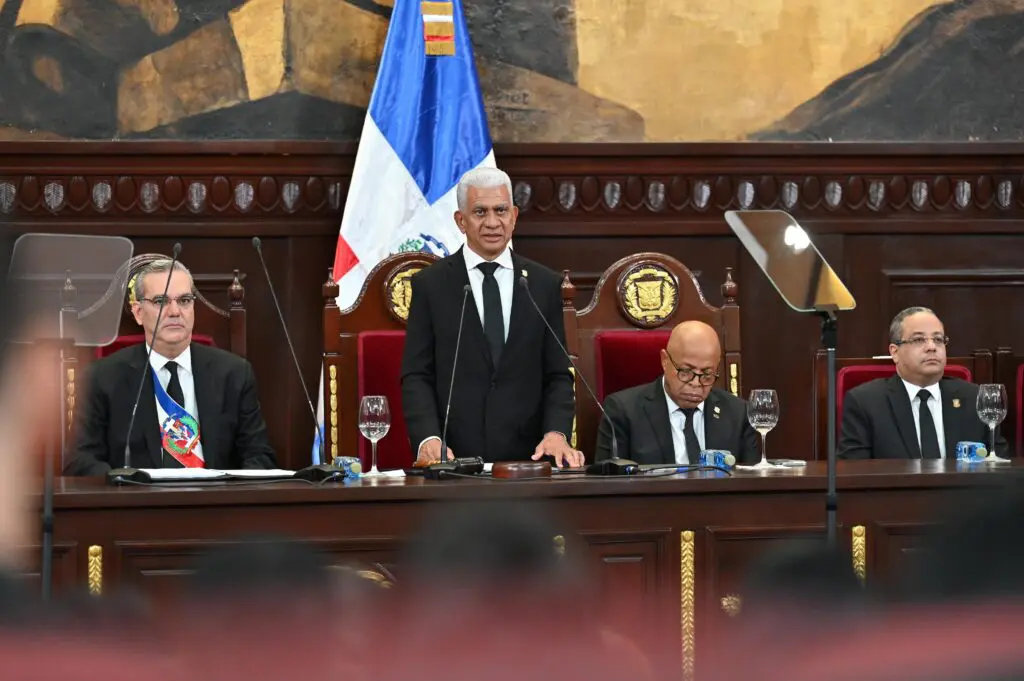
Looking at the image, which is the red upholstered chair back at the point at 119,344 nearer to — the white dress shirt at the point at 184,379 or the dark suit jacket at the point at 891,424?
the white dress shirt at the point at 184,379

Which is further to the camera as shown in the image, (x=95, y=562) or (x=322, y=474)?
(x=322, y=474)

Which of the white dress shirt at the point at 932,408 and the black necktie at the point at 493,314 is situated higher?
the black necktie at the point at 493,314

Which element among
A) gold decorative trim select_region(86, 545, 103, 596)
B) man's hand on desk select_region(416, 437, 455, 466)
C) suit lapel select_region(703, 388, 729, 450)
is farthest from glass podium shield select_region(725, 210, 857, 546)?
gold decorative trim select_region(86, 545, 103, 596)

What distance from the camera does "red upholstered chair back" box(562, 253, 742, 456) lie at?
4.64 m

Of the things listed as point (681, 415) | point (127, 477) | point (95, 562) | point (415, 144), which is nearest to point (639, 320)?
point (681, 415)

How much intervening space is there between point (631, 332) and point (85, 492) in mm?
2145

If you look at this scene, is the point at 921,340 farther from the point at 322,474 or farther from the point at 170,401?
the point at 170,401

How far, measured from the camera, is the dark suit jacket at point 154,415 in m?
3.99

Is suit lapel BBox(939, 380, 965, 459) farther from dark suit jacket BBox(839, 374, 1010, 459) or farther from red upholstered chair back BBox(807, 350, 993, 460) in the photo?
red upholstered chair back BBox(807, 350, 993, 460)

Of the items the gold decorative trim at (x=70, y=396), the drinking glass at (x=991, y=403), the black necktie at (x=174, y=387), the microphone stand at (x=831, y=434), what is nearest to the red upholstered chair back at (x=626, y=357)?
the drinking glass at (x=991, y=403)

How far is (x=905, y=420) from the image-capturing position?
4.55 metres

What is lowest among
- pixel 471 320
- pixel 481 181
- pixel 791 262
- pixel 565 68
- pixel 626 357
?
pixel 626 357

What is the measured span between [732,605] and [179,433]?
10.7 ft

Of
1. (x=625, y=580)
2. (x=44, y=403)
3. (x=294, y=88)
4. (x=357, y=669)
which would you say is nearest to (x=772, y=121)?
(x=294, y=88)
